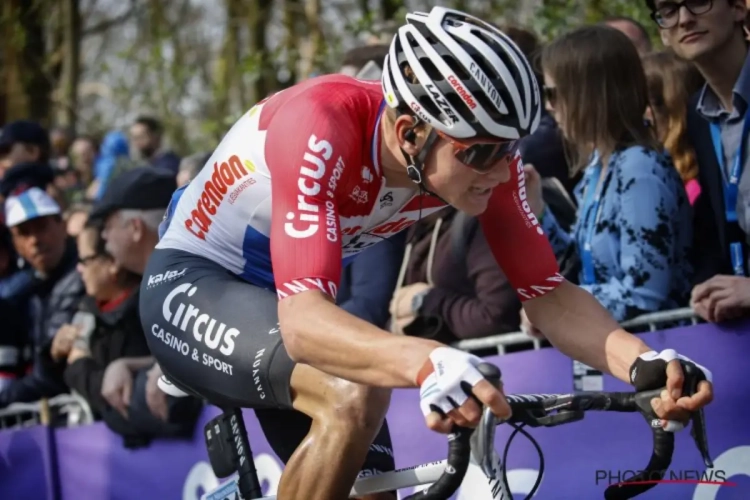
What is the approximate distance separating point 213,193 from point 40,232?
4652 millimetres

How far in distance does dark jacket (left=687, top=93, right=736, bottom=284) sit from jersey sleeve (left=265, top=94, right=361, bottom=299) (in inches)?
73.5

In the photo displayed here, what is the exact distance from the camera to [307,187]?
3775mm

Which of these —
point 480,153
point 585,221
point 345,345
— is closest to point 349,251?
point 480,153

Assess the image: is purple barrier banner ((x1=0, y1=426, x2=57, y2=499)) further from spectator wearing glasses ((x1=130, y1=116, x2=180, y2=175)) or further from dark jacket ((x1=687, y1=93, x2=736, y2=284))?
dark jacket ((x1=687, y1=93, x2=736, y2=284))

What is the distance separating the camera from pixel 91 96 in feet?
144

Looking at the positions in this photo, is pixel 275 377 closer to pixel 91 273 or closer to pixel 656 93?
pixel 656 93

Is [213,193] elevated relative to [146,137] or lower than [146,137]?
elevated

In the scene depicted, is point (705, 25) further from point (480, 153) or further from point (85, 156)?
point (85, 156)

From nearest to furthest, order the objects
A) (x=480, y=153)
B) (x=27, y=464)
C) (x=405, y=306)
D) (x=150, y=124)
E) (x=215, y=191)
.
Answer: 1. (x=480, y=153)
2. (x=215, y=191)
3. (x=405, y=306)
4. (x=27, y=464)
5. (x=150, y=124)

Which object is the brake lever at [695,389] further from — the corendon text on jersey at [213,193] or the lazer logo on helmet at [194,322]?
the corendon text on jersey at [213,193]

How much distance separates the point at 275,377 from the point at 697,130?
2.48m

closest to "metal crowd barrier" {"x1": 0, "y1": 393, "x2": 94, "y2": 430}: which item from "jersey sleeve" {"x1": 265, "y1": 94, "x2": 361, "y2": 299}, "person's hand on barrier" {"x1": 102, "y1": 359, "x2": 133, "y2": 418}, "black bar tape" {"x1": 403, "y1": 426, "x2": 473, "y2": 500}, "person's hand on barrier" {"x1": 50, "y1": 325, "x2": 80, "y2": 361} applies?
"person's hand on barrier" {"x1": 50, "y1": 325, "x2": 80, "y2": 361}

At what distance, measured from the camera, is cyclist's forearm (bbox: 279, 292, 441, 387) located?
3332mm

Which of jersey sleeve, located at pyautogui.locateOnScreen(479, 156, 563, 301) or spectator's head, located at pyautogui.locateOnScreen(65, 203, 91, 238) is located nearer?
jersey sleeve, located at pyautogui.locateOnScreen(479, 156, 563, 301)
